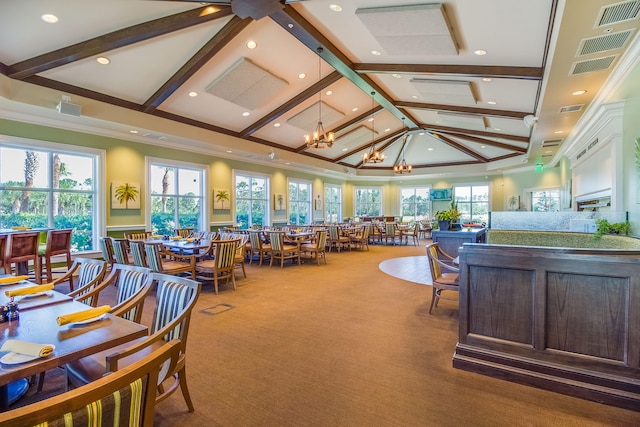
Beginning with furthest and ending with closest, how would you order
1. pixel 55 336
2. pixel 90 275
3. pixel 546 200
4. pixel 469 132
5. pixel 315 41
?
pixel 546 200
pixel 469 132
pixel 315 41
pixel 90 275
pixel 55 336

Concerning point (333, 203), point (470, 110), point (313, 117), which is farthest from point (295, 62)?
point (333, 203)

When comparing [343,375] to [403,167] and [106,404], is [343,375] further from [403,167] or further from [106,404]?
[403,167]

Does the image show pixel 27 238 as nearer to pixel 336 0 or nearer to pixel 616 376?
pixel 336 0

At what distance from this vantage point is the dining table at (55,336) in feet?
4.35

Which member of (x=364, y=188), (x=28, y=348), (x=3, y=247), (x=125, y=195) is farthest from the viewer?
(x=364, y=188)

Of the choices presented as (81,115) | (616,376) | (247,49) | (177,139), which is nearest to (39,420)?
(616,376)

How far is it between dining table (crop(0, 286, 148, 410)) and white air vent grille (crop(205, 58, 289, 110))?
17.5ft

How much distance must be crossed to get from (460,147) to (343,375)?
12.2 m

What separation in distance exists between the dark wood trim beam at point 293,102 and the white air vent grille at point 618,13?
490 cm

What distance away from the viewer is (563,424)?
6.68ft

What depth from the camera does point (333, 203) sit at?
15.4 meters

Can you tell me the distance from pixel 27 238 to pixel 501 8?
6787 millimetres

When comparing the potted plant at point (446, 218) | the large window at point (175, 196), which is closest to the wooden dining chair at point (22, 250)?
the large window at point (175, 196)

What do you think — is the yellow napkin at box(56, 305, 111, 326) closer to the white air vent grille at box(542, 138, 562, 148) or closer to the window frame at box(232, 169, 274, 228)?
the window frame at box(232, 169, 274, 228)
